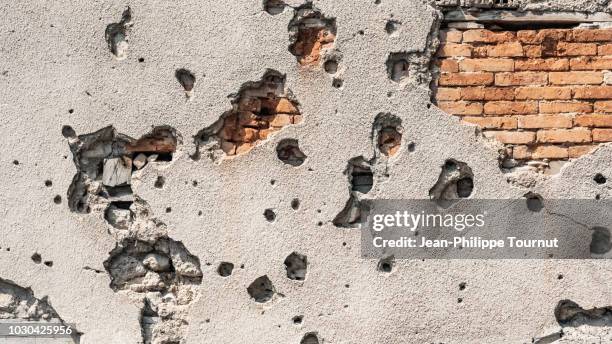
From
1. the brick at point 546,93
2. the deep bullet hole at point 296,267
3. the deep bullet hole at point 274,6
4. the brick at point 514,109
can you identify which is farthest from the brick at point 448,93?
the deep bullet hole at point 296,267

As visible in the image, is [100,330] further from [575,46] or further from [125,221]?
[575,46]

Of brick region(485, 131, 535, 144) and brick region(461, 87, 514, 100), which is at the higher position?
brick region(461, 87, 514, 100)

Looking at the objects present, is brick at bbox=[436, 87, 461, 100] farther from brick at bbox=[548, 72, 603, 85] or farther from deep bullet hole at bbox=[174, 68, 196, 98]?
deep bullet hole at bbox=[174, 68, 196, 98]

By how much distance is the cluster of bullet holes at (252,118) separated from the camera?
10.8ft

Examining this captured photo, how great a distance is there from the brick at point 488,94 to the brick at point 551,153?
25cm

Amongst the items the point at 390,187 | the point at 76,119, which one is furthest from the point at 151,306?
the point at 390,187

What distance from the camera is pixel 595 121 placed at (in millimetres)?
3238

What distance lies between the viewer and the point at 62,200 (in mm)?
3270

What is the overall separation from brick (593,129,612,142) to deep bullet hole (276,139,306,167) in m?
1.18

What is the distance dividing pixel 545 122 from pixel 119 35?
1.80 metres

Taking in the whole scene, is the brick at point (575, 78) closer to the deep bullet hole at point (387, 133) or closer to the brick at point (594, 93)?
the brick at point (594, 93)

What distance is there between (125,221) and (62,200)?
0.27 meters

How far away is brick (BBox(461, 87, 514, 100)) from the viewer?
327 centimetres

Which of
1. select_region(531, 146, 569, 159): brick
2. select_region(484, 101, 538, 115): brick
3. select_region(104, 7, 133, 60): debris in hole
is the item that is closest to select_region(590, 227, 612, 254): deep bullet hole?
select_region(531, 146, 569, 159): brick
